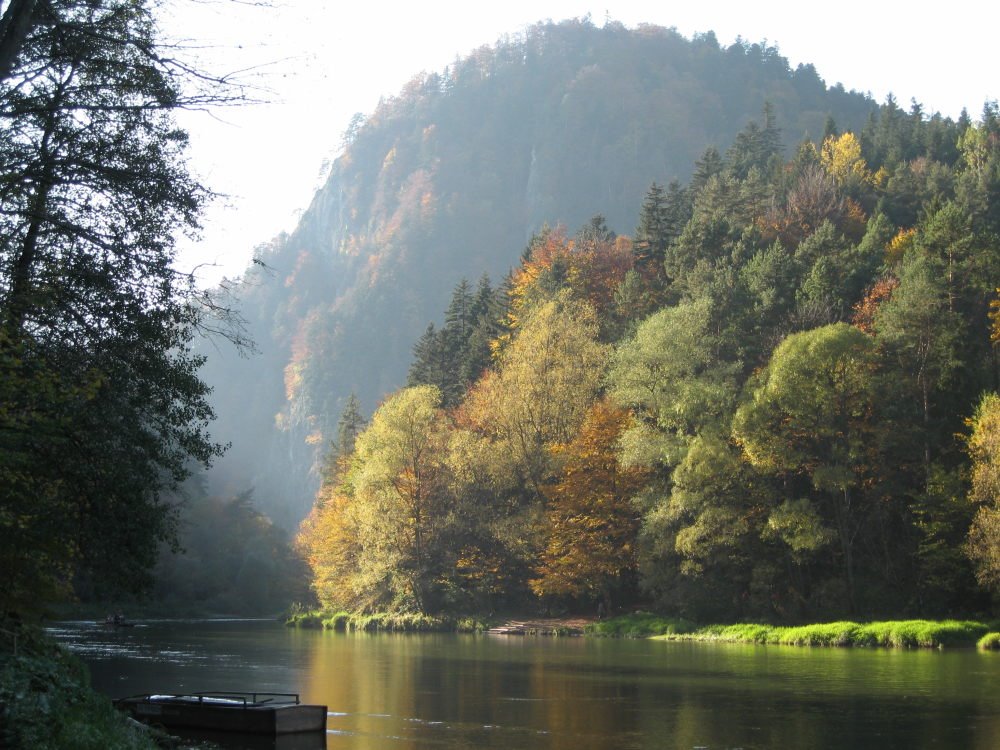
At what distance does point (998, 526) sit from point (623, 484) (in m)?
23.2

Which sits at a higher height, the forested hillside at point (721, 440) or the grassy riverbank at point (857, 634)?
the forested hillside at point (721, 440)

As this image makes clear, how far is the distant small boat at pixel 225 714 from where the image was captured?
22.6 meters

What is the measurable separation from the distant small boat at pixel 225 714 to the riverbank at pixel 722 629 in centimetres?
3266

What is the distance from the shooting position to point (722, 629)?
2154 inches

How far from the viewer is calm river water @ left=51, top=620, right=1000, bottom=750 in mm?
22922

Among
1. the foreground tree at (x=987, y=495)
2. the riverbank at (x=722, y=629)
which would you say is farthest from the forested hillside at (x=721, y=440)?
the riverbank at (x=722, y=629)

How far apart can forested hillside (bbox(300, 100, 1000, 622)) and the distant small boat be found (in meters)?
34.7

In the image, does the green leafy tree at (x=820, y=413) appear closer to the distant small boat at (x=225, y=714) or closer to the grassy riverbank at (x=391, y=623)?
the grassy riverbank at (x=391, y=623)

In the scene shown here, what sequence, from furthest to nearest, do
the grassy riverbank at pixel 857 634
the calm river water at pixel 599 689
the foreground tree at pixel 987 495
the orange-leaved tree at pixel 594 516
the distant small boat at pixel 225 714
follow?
the orange-leaved tree at pixel 594 516 < the grassy riverbank at pixel 857 634 < the foreground tree at pixel 987 495 < the calm river water at pixel 599 689 < the distant small boat at pixel 225 714

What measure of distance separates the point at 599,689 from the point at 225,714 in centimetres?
1304

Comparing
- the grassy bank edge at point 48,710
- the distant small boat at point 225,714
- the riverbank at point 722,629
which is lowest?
the riverbank at point 722,629

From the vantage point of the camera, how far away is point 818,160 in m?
112

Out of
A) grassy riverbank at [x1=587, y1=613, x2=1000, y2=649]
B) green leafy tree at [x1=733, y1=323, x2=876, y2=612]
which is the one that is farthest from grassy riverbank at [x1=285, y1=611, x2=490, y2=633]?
green leafy tree at [x1=733, y1=323, x2=876, y2=612]

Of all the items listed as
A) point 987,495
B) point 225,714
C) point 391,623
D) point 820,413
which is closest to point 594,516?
point 820,413
